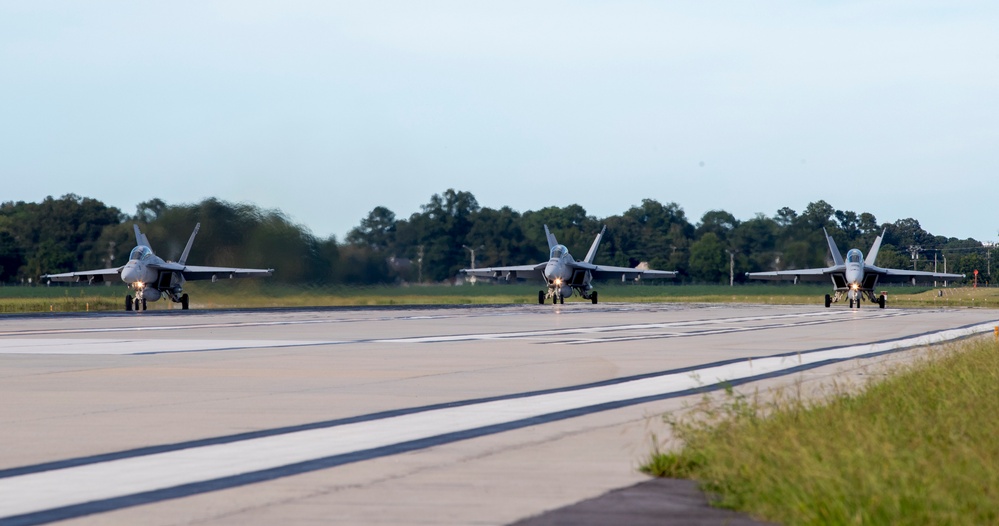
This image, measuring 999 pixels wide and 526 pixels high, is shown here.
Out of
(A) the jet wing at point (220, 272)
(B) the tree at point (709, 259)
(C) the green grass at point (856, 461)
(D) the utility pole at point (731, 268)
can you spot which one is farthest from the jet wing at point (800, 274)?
(C) the green grass at point (856, 461)

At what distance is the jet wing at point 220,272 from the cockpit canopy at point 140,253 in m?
0.89

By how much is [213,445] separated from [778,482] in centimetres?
502

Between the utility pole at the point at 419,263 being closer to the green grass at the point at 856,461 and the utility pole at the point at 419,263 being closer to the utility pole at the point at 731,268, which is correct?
the utility pole at the point at 731,268

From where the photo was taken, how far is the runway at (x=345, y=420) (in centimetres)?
723

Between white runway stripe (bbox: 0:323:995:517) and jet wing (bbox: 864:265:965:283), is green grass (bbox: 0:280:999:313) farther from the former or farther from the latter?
white runway stripe (bbox: 0:323:995:517)

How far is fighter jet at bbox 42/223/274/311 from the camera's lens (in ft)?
177

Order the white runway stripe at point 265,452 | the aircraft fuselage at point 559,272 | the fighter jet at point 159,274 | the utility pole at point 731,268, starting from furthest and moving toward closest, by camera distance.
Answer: the utility pole at point 731,268, the aircraft fuselage at point 559,272, the fighter jet at point 159,274, the white runway stripe at point 265,452

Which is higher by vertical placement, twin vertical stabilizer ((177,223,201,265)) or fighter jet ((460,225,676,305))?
twin vertical stabilizer ((177,223,201,265))

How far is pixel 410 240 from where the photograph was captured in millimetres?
70312

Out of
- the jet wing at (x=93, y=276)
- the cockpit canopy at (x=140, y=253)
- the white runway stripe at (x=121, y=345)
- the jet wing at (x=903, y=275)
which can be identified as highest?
the cockpit canopy at (x=140, y=253)

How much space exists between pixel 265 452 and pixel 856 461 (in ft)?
15.4

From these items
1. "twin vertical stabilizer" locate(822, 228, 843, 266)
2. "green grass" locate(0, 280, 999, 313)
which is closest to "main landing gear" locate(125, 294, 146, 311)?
"green grass" locate(0, 280, 999, 313)

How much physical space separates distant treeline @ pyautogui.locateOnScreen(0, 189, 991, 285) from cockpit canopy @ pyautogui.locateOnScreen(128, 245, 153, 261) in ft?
15.0

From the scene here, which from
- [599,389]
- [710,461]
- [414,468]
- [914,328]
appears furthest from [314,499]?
[914,328]
